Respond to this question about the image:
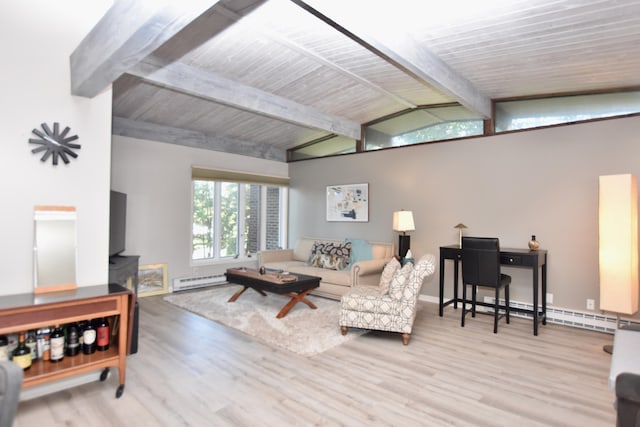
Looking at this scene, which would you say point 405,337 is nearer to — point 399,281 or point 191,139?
point 399,281

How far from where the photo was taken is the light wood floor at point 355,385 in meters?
2.14

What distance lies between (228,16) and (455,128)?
334 centimetres

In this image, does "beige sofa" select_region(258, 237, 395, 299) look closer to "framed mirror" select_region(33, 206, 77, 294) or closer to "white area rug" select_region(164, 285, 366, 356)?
"white area rug" select_region(164, 285, 366, 356)

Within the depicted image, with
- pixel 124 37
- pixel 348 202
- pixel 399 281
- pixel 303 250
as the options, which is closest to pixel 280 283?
pixel 399 281

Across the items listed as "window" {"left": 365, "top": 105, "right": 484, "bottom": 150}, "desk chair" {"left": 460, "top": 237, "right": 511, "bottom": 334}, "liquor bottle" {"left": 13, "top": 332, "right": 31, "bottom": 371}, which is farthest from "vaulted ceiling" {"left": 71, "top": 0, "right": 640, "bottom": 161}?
"liquor bottle" {"left": 13, "top": 332, "right": 31, "bottom": 371}

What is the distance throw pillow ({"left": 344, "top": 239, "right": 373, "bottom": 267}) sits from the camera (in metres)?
5.29

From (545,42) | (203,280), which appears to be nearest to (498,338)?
(545,42)

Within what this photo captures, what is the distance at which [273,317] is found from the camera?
163 inches

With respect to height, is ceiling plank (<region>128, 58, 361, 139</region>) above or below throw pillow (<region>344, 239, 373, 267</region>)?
above

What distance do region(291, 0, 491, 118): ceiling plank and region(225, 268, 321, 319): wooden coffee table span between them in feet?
8.44

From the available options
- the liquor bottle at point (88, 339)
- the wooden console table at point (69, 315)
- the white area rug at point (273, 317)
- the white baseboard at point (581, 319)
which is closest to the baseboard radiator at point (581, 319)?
the white baseboard at point (581, 319)

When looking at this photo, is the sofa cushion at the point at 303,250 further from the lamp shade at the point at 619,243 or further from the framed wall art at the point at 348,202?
the lamp shade at the point at 619,243

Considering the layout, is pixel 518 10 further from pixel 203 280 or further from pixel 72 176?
pixel 203 280

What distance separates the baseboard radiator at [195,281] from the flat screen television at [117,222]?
3.44 feet
